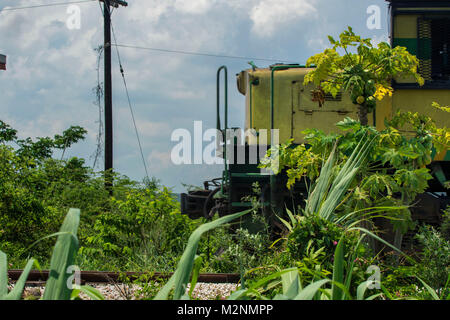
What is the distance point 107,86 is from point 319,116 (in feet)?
26.6

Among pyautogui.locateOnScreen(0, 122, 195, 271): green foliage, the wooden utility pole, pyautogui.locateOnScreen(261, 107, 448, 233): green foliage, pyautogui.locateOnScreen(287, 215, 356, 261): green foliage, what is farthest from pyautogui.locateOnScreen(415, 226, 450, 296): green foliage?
the wooden utility pole

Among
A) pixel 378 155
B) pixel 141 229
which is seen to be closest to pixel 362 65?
pixel 378 155

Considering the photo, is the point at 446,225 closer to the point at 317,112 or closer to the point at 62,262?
the point at 317,112

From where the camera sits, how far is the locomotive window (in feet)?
21.6

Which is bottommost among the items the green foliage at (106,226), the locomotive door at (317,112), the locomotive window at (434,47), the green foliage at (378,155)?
the green foliage at (106,226)

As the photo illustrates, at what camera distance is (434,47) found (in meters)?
6.69

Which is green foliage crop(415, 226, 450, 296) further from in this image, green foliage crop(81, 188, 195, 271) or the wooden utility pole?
the wooden utility pole

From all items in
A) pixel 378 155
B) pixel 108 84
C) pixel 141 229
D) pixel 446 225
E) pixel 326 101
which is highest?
pixel 108 84

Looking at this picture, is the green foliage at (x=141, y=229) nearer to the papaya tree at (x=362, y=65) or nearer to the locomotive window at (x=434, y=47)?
the papaya tree at (x=362, y=65)

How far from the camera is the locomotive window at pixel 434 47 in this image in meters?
6.58

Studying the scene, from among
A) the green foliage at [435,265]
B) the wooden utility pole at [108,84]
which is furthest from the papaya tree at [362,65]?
the wooden utility pole at [108,84]

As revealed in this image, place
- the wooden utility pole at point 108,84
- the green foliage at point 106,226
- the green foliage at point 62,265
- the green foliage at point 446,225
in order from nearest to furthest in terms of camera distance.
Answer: the green foliage at point 62,265
the green foliage at point 446,225
the green foliage at point 106,226
the wooden utility pole at point 108,84

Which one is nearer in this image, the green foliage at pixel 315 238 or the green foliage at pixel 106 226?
the green foliage at pixel 315 238
